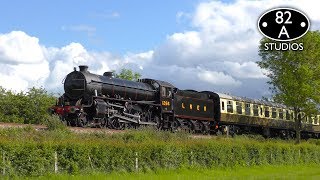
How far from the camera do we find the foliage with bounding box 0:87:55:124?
50866 mm

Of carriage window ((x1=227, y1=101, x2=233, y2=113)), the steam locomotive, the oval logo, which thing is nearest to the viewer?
the oval logo

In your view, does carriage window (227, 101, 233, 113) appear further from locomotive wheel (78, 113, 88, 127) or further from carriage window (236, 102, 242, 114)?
locomotive wheel (78, 113, 88, 127)

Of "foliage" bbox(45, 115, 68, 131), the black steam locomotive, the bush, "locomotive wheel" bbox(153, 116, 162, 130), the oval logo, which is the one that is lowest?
the bush

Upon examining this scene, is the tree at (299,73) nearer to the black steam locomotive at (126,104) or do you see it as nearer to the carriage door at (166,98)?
the black steam locomotive at (126,104)

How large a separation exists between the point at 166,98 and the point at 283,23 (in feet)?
46.4

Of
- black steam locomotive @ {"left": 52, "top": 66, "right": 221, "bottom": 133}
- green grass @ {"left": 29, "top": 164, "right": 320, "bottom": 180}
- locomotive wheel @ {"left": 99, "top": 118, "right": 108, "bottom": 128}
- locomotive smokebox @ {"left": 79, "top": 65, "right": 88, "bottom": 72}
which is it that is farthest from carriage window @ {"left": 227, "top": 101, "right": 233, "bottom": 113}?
locomotive smokebox @ {"left": 79, "top": 65, "right": 88, "bottom": 72}

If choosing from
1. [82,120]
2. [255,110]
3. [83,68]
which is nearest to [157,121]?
[83,68]

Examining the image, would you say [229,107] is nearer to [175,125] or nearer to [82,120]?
[175,125]

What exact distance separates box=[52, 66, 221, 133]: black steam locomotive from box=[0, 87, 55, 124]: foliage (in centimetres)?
1595

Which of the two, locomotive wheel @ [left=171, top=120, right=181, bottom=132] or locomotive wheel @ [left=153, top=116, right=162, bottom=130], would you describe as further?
locomotive wheel @ [left=171, top=120, right=181, bottom=132]

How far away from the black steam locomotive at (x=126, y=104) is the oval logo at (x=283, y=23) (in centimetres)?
1234

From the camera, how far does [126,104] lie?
35438 millimetres

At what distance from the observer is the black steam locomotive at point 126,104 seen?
32.7 metres

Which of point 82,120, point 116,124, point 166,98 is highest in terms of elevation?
point 166,98
